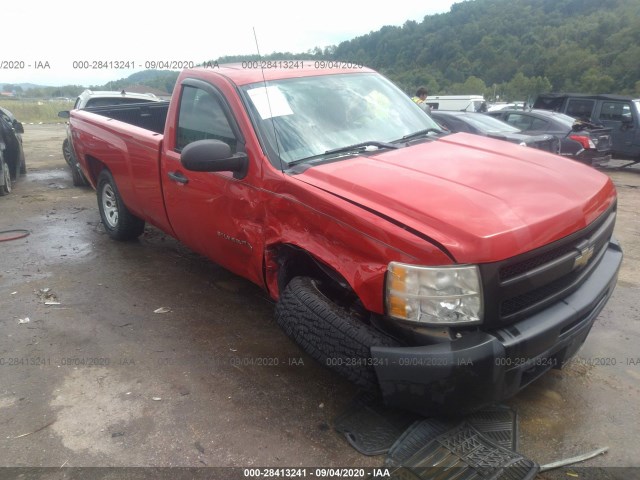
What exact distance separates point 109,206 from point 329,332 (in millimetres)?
4178

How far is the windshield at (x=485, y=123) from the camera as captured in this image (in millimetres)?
9156

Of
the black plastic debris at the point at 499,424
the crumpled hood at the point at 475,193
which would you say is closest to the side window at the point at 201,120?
the crumpled hood at the point at 475,193

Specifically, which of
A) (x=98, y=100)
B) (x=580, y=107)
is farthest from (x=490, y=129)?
(x=98, y=100)

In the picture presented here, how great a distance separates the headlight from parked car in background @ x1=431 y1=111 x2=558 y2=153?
6.70 metres

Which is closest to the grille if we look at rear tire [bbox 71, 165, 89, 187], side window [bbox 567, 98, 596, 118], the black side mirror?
the black side mirror

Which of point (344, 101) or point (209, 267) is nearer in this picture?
point (344, 101)

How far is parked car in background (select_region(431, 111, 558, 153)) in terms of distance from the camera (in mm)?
8555

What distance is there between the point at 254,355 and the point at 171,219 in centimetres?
142

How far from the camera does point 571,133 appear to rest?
33.7 ft

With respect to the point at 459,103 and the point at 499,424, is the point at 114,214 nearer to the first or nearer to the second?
the point at 499,424

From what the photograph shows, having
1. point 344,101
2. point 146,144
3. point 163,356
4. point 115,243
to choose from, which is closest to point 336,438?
point 163,356

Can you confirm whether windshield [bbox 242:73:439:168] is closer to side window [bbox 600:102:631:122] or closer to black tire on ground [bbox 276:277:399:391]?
black tire on ground [bbox 276:277:399:391]

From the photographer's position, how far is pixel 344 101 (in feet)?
11.6

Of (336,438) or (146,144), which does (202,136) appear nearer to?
(146,144)
